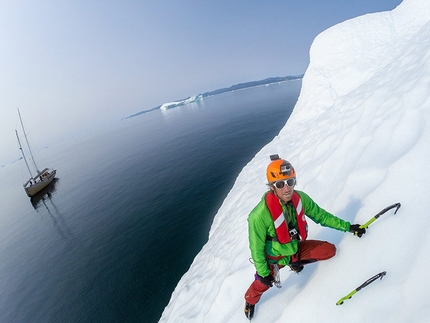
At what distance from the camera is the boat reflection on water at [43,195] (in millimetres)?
43756

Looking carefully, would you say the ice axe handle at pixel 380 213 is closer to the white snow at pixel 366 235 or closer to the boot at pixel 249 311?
the white snow at pixel 366 235

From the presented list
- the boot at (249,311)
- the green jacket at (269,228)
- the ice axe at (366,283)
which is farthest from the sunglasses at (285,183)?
the boot at (249,311)

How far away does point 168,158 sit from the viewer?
44.6 metres

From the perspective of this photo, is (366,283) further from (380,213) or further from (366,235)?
(380,213)

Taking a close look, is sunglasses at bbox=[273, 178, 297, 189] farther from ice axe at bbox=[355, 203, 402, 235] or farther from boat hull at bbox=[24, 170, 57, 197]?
boat hull at bbox=[24, 170, 57, 197]

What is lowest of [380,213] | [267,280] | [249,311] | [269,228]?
[249,311]

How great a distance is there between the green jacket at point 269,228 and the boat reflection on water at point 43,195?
2125 inches

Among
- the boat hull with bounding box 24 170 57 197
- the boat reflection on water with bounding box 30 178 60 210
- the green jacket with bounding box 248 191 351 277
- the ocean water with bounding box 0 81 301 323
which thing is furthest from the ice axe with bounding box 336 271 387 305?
the boat hull with bounding box 24 170 57 197

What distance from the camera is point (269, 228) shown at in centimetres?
316

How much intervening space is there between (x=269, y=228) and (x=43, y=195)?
61764mm

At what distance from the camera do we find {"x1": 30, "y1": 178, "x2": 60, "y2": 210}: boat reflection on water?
43.8 m

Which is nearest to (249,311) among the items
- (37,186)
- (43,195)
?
(43,195)

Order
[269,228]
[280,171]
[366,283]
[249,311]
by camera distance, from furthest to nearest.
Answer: [249,311], [269,228], [280,171], [366,283]

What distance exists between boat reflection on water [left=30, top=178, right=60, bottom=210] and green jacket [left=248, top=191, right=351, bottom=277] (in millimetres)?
53971
